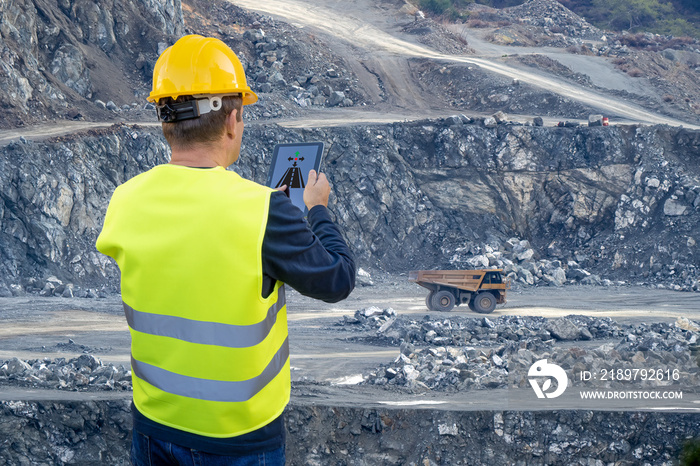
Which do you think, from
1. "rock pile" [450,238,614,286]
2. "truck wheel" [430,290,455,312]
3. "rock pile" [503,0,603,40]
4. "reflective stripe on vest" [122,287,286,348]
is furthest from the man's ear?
"rock pile" [503,0,603,40]

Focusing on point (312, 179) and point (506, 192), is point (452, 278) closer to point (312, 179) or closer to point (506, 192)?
point (506, 192)

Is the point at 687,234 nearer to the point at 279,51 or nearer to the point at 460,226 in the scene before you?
the point at 460,226

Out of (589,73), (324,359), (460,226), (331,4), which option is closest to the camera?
(324,359)

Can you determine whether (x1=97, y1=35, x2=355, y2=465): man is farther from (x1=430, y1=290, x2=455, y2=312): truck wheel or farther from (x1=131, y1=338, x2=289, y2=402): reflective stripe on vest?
(x1=430, y1=290, x2=455, y2=312): truck wheel

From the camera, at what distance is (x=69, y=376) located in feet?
24.6

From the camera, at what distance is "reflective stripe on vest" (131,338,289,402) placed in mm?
1875

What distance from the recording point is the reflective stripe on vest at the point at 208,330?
1.83m

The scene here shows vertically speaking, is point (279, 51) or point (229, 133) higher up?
point (229, 133)

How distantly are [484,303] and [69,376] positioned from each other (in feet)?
38.3

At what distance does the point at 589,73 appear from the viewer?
33.2 metres

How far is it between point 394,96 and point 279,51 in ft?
20.3

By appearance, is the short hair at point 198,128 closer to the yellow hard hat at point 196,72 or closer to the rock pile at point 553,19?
the yellow hard hat at point 196,72

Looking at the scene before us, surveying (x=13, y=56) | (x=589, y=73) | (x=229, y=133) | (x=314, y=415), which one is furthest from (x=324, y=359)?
(x=589, y=73)

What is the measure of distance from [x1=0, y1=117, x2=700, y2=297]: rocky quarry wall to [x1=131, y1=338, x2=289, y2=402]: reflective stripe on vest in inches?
757
